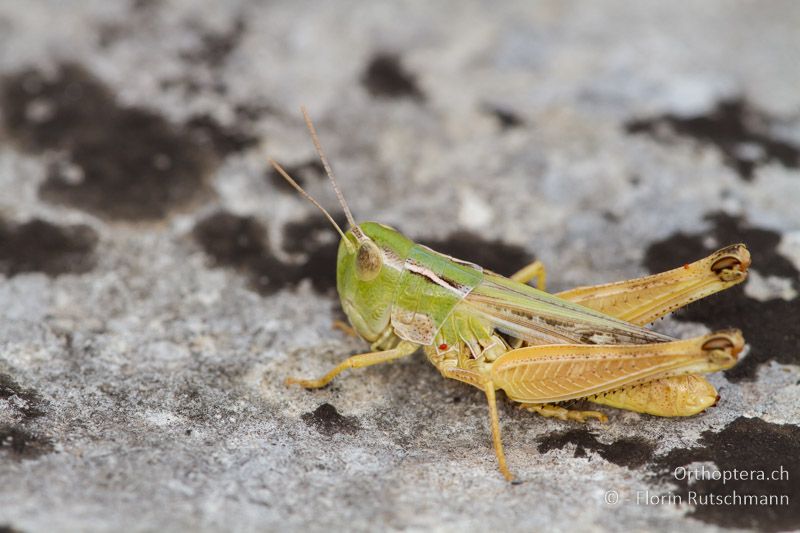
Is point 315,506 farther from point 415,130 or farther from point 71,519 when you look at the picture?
point 415,130

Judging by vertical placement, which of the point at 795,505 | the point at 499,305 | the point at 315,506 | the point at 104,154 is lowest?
the point at 315,506

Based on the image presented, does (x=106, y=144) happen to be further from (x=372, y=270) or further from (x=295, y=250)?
(x=372, y=270)

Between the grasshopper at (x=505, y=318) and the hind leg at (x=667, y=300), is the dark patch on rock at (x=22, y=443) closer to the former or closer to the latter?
the grasshopper at (x=505, y=318)

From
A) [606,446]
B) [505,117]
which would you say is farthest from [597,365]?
[505,117]

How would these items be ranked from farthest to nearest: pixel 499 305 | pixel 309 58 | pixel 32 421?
pixel 309 58 → pixel 499 305 → pixel 32 421

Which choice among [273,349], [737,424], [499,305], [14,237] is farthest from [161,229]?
[737,424]

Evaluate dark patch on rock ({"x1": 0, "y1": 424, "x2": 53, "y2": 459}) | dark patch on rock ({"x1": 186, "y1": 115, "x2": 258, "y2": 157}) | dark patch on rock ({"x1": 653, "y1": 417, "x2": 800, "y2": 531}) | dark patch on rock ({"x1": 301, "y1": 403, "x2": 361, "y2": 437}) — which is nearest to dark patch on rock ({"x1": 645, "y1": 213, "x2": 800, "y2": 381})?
dark patch on rock ({"x1": 653, "y1": 417, "x2": 800, "y2": 531})
